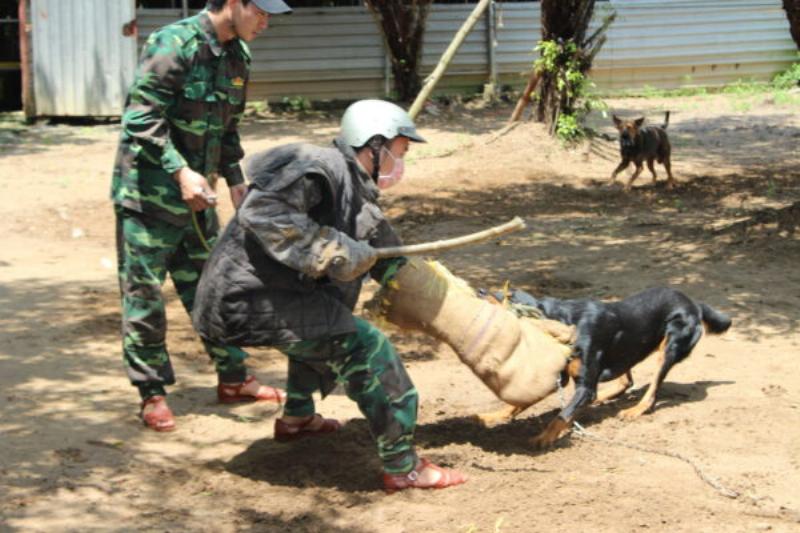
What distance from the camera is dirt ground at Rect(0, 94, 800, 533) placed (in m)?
4.53

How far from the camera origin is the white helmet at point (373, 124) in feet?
14.8

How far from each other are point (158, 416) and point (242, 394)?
60 centimetres

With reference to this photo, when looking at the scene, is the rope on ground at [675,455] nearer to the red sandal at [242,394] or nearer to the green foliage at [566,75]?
the red sandal at [242,394]

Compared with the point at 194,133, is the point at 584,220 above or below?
below

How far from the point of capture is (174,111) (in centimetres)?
527

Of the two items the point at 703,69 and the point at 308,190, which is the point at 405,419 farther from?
the point at 703,69

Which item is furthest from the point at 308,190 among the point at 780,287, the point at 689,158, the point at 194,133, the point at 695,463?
the point at 689,158

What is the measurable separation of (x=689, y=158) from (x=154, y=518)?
36.8 feet

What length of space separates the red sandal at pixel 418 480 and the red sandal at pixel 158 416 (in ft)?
4.24

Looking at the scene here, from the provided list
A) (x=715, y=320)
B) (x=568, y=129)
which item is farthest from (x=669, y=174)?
(x=715, y=320)

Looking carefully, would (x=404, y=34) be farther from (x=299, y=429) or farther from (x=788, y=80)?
(x=299, y=429)

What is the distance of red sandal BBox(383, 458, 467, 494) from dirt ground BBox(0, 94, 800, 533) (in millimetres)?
57

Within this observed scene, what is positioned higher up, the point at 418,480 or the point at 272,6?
the point at 272,6

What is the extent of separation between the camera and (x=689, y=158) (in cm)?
1433
